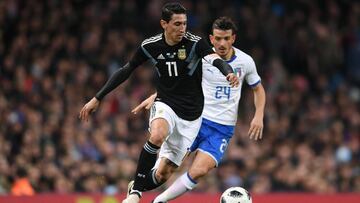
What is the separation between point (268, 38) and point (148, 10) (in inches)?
97.3

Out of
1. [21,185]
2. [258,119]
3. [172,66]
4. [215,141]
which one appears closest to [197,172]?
[215,141]

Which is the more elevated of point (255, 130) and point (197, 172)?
point (255, 130)

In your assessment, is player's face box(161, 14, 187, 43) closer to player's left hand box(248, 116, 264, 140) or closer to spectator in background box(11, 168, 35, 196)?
player's left hand box(248, 116, 264, 140)

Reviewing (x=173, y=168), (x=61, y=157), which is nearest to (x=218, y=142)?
(x=173, y=168)

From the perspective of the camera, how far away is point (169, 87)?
11836 mm

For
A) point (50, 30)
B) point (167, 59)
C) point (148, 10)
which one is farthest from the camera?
point (148, 10)

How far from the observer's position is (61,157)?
17.8 m

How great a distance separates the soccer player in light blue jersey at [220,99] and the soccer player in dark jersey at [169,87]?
0.47 m

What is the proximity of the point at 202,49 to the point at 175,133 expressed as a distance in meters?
1.02

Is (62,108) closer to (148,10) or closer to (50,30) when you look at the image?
(50,30)

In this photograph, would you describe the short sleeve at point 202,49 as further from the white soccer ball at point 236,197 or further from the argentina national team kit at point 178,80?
the white soccer ball at point 236,197

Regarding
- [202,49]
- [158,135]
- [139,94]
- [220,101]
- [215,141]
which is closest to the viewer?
[158,135]

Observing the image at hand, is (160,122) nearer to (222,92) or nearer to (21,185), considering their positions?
(222,92)

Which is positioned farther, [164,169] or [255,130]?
[164,169]
